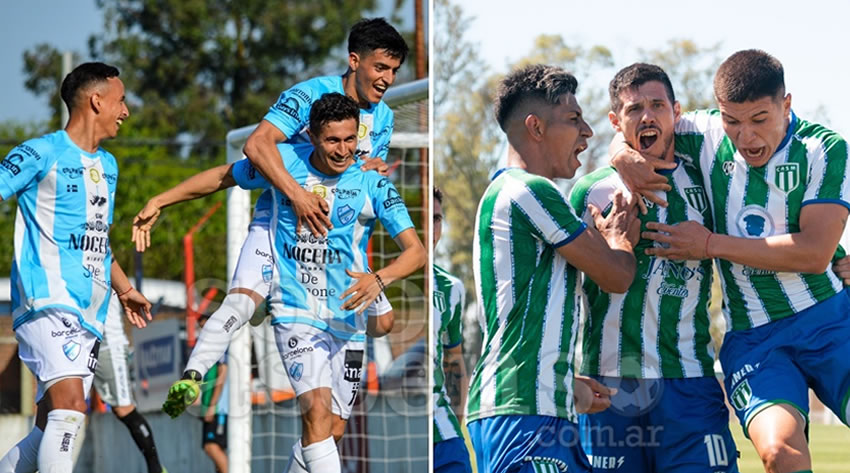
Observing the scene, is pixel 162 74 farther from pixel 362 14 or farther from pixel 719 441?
pixel 719 441

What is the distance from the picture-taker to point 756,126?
298 cm

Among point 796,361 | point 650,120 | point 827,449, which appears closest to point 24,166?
point 650,120

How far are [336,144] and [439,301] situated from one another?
0.68 m

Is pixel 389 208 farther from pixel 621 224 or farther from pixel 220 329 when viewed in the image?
pixel 621 224

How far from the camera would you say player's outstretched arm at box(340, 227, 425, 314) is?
3.22 metres

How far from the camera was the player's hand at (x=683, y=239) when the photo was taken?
2926mm

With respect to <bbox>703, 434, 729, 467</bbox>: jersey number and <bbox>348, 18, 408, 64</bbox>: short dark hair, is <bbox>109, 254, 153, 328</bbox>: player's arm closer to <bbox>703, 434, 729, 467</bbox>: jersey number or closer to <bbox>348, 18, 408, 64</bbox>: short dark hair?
<bbox>348, 18, 408, 64</bbox>: short dark hair

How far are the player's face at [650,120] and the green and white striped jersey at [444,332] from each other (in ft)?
2.75

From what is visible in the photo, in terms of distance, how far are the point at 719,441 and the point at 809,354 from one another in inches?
14.0

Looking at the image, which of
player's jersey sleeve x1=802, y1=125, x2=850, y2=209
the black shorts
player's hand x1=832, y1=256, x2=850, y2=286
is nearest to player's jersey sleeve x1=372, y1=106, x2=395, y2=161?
player's jersey sleeve x1=802, y1=125, x2=850, y2=209

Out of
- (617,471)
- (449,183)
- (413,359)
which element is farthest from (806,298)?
(413,359)

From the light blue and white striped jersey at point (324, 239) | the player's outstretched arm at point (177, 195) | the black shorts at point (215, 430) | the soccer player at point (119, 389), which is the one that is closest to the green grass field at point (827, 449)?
the light blue and white striped jersey at point (324, 239)

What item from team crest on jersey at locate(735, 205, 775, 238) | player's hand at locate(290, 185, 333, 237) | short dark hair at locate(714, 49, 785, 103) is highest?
short dark hair at locate(714, 49, 785, 103)

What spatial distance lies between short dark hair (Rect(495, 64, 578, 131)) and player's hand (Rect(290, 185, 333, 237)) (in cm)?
60
